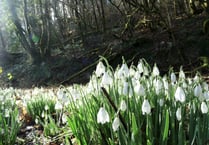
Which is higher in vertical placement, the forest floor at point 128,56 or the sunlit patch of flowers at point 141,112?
the sunlit patch of flowers at point 141,112

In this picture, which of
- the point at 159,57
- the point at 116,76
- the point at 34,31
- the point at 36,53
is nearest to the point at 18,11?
the point at 34,31

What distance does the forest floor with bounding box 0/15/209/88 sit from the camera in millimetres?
9914

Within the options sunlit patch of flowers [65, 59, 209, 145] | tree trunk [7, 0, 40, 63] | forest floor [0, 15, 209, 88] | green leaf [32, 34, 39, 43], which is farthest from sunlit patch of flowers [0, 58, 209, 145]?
green leaf [32, 34, 39, 43]

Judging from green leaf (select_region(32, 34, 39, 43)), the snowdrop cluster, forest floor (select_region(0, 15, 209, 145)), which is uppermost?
the snowdrop cluster

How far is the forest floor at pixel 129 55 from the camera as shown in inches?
390

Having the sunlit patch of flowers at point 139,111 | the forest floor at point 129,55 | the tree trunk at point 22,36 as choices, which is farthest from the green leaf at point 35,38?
the sunlit patch of flowers at point 139,111

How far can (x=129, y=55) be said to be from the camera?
1152 centimetres

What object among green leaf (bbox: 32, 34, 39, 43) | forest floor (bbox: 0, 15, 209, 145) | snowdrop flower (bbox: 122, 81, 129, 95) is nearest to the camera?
snowdrop flower (bbox: 122, 81, 129, 95)

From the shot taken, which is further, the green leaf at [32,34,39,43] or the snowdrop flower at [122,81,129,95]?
the green leaf at [32,34,39,43]

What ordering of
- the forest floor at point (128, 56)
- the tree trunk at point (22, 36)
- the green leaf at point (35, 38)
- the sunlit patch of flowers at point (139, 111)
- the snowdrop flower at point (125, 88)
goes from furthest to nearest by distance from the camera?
the green leaf at point (35, 38), the tree trunk at point (22, 36), the forest floor at point (128, 56), the snowdrop flower at point (125, 88), the sunlit patch of flowers at point (139, 111)

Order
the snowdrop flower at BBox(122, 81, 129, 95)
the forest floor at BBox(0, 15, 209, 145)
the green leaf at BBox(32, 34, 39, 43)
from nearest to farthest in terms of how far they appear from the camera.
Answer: the snowdrop flower at BBox(122, 81, 129, 95) → the forest floor at BBox(0, 15, 209, 145) → the green leaf at BBox(32, 34, 39, 43)

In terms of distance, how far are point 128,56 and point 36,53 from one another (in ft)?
19.1

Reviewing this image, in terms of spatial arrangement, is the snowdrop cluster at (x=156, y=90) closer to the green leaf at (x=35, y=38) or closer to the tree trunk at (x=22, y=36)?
the tree trunk at (x=22, y=36)

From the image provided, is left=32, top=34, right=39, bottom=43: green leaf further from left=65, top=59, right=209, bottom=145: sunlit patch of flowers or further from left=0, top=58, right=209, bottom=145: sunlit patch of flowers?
left=65, top=59, right=209, bottom=145: sunlit patch of flowers
